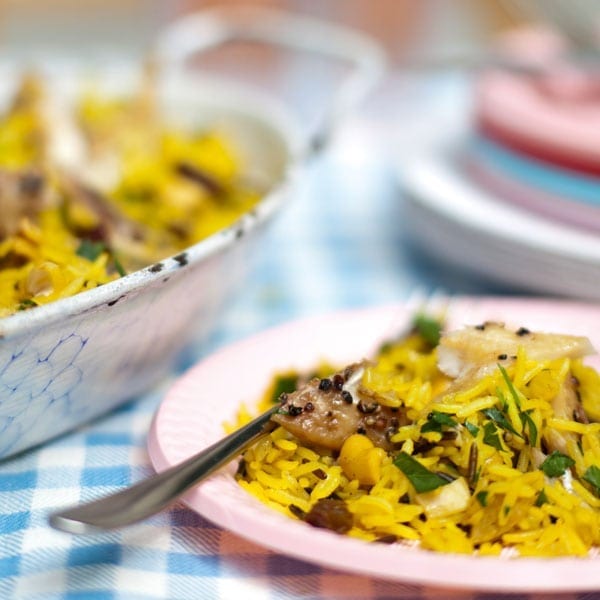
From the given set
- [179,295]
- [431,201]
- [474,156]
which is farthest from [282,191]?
[474,156]

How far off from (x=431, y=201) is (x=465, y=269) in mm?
173

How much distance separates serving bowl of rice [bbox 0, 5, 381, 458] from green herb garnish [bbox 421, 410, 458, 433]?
0.39 meters

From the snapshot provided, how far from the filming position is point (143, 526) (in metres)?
1.08

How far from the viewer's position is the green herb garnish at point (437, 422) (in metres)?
1.04

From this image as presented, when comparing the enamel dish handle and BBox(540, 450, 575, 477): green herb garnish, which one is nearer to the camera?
BBox(540, 450, 575, 477): green herb garnish

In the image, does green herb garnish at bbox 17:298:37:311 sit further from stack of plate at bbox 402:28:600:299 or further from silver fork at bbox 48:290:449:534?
stack of plate at bbox 402:28:600:299

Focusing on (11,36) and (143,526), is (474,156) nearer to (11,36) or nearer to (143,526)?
(143,526)

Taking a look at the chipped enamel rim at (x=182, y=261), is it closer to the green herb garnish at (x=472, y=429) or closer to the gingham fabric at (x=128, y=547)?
the gingham fabric at (x=128, y=547)

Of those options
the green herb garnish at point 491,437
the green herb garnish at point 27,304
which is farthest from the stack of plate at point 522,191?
the green herb garnish at point 27,304

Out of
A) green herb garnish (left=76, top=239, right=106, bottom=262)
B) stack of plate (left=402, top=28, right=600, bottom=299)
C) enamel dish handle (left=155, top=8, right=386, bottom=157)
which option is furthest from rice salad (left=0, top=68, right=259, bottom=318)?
stack of plate (left=402, top=28, right=600, bottom=299)

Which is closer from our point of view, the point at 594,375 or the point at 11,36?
the point at 594,375

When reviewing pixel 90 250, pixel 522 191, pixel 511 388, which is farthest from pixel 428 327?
pixel 522 191

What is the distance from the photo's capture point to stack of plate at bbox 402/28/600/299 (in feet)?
5.72

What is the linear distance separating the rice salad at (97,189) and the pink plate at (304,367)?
0.22 m
